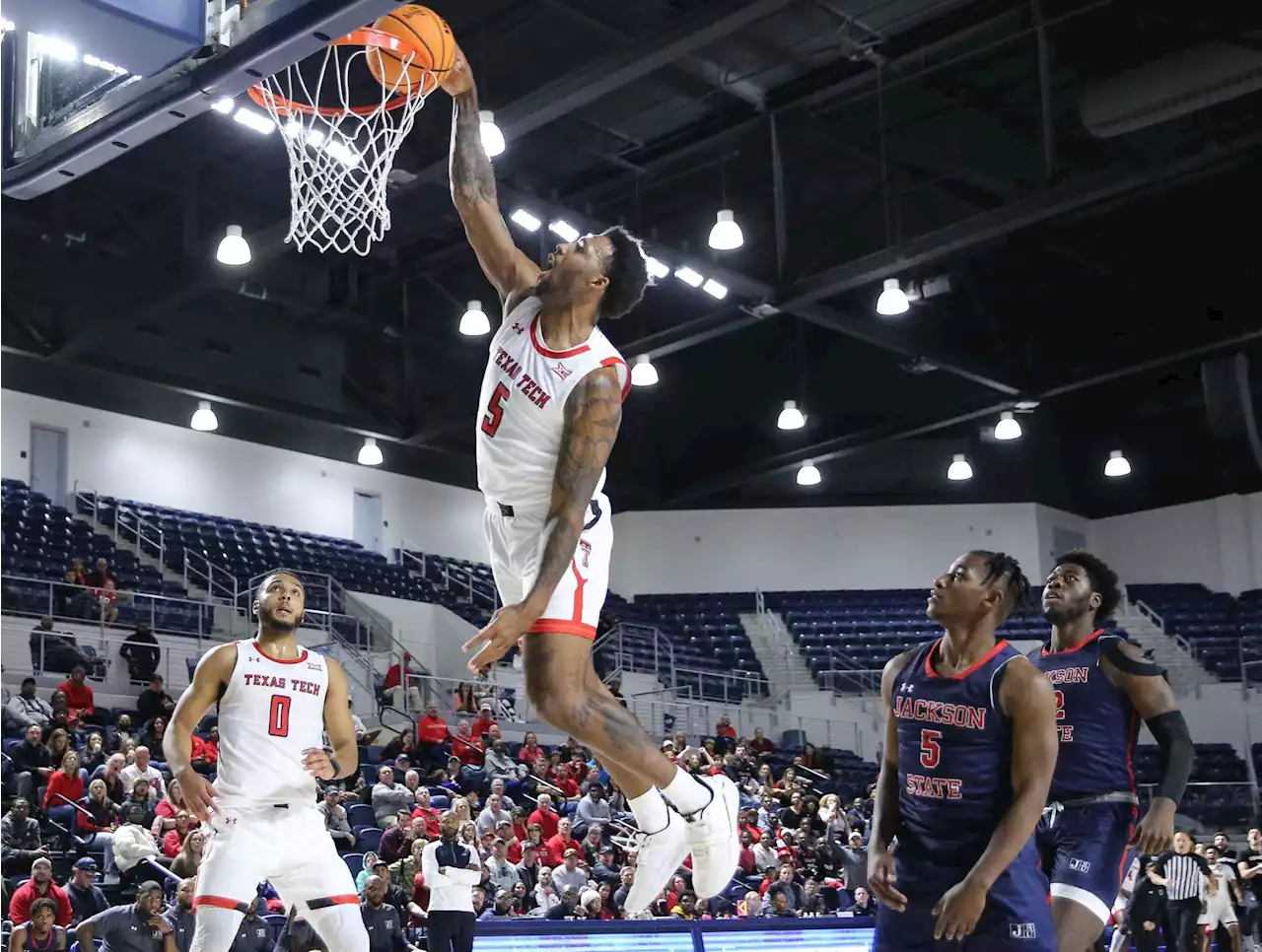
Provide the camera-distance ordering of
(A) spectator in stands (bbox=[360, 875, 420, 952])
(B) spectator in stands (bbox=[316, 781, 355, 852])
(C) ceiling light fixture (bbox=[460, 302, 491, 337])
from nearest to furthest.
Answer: (A) spectator in stands (bbox=[360, 875, 420, 952]), (B) spectator in stands (bbox=[316, 781, 355, 852]), (C) ceiling light fixture (bbox=[460, 302, 491, 337])

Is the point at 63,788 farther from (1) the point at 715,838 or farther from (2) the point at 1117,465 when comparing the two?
(2) the point at 1117,465

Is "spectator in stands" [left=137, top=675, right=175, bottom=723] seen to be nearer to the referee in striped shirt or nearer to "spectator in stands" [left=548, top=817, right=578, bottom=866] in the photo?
"spectator in stands" [left=548, top=817, right=578, bottom=866]

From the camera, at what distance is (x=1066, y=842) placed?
6387 millimetres

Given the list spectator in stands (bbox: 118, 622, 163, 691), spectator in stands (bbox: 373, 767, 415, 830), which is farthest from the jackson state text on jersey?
spectator in stands (bbox: 118, 622, 163, 691)

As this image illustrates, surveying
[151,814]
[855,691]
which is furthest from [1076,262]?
[151,814]

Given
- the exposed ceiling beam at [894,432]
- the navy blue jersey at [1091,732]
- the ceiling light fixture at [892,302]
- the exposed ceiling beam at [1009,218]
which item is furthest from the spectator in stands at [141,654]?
the navy blue jersey at [1091,732]

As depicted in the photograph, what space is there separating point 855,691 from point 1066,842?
884 inches

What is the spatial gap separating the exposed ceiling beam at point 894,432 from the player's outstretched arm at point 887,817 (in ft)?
63.4

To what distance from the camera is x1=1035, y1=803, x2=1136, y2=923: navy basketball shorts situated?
246 inches

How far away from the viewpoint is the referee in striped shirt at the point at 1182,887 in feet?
54.4

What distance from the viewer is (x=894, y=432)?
27750mm

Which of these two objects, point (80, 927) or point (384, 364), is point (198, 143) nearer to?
point (384, 364)

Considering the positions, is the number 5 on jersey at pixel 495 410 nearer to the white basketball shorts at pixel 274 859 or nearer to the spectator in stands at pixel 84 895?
the white basketball shorts at pixel 274 859

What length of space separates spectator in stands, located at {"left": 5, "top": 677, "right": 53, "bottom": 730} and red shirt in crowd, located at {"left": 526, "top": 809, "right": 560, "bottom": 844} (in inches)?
208
